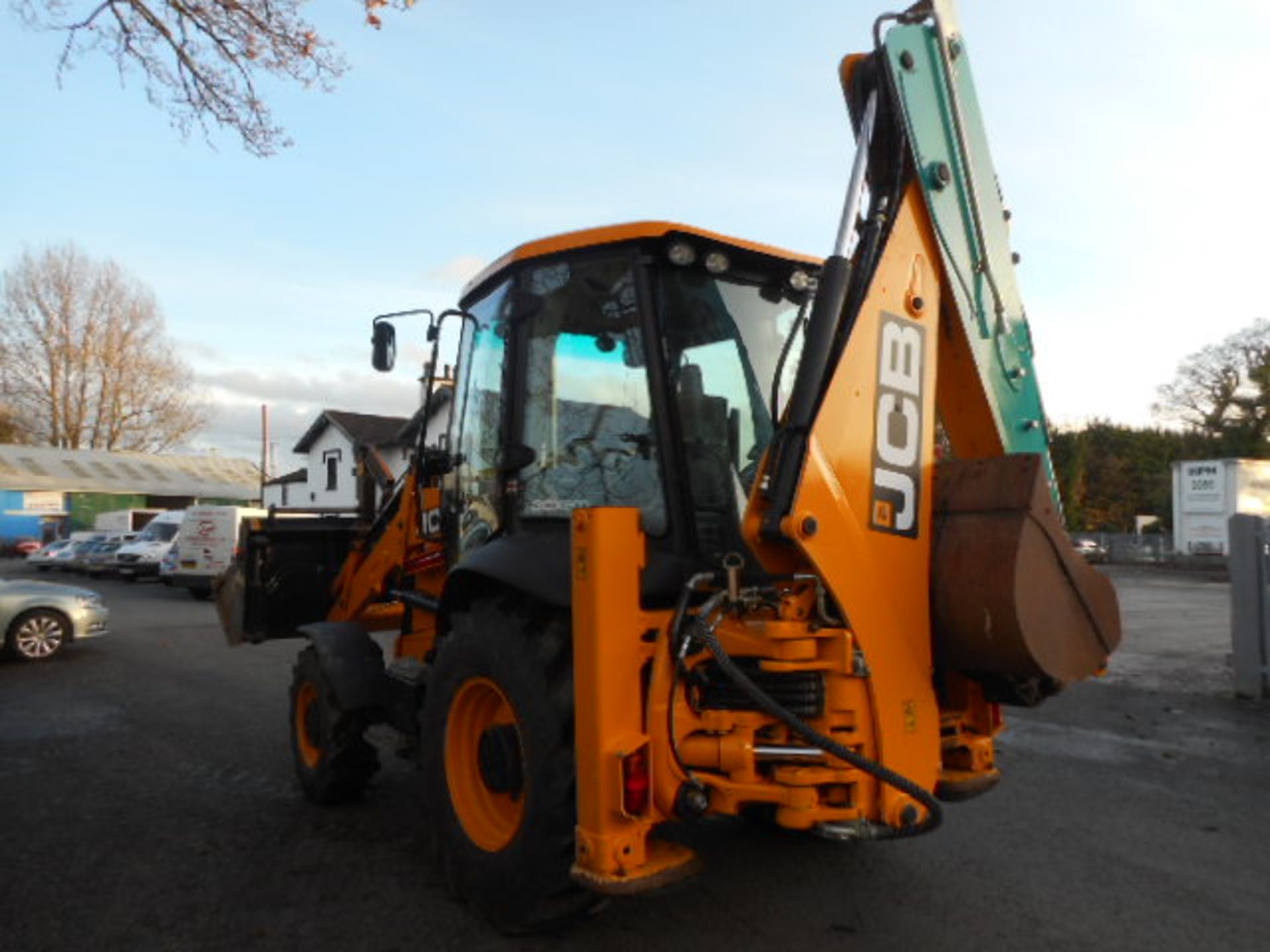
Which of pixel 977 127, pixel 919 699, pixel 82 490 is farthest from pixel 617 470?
pixel 82 490

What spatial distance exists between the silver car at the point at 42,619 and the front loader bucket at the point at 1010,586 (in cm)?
1193

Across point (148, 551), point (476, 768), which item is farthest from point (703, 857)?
point (148, 551)

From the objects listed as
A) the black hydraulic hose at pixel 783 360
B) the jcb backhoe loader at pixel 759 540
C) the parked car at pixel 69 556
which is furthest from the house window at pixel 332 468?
the black hydraulic hose at pixel 783 360

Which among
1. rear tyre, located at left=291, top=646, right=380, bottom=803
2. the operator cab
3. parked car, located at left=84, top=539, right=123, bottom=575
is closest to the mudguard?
rear tyre, located at left=291, top=646, right=380, bottom=803

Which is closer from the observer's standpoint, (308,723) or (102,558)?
(308,723)

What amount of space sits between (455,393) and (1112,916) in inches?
152

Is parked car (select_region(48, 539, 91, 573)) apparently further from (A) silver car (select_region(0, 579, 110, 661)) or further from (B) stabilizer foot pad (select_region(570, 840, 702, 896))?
(B) stabilizer foot pad (select_region(570, 840, 702, 896))

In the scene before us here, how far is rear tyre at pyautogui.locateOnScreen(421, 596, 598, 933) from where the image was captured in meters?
3.33

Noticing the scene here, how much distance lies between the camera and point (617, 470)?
12.6ft

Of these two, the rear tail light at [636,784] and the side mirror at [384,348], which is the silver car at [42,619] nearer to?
the side mirror at [384,348]

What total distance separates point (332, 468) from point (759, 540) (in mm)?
43472

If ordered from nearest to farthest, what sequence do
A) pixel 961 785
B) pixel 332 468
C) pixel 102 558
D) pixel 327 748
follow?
pixel 961 785, pixel 327 748, pixel 102 558, pixel 332 468

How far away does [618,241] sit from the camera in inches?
148

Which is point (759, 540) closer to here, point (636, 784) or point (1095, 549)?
point (636, 784)
